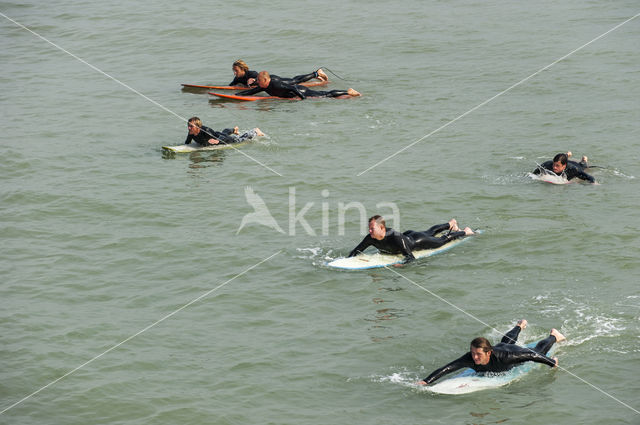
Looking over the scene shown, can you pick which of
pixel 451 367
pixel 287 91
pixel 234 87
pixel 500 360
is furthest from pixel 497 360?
pixel 234 87

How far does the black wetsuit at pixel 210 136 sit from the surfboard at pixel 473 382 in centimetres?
1189

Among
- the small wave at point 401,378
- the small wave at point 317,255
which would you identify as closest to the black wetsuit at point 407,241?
the small wave at point 317,255

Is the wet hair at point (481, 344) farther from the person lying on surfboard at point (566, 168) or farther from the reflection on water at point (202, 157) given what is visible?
the reflection on water at point (202, 157)

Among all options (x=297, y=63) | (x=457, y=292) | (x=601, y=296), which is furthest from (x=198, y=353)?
(x=297, y=63)

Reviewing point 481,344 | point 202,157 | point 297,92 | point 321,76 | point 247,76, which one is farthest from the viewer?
point 321,76

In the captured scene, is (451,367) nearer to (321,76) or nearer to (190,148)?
(190,148)

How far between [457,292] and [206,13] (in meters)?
25.2

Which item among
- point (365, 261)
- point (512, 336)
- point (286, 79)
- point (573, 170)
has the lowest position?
point (512, 336)

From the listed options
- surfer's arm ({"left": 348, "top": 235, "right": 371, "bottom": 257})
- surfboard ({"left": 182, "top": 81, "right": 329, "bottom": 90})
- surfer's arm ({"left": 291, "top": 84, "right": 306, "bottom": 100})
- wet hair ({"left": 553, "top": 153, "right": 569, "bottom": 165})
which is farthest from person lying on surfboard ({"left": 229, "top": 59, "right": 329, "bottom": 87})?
surfer's arm ({"left": 348, "top": 235, "right": 371, "bottom": 257})

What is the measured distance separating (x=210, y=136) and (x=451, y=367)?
39.8 ft

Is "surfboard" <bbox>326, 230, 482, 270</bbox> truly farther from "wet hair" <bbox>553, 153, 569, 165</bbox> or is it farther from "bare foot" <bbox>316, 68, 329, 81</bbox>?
"bare foot" <bbox>316, 68, 329, 81</bbox>

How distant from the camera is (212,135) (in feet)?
74.5

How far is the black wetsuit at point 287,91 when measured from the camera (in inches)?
1044

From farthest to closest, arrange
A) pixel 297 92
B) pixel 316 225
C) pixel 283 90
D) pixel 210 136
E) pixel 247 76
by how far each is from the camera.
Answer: pixel 247 76
pixel 283 90
pixel 297 92
pixel 210 136
pixel 316 225
